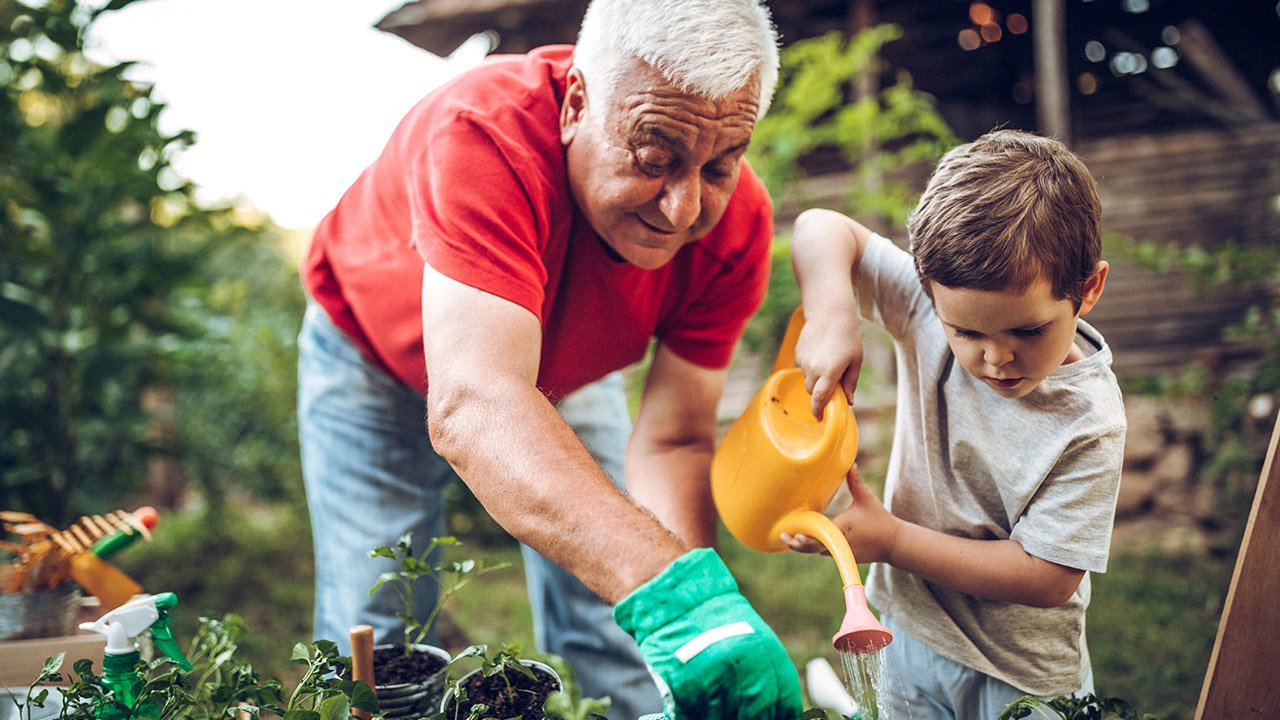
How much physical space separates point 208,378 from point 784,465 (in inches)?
117

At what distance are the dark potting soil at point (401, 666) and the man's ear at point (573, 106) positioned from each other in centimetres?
73

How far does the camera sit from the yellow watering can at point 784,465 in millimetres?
1059

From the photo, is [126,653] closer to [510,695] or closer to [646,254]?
[510,695]

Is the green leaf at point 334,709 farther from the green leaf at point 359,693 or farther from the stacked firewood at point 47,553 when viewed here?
the stacked firewood at point 47,553

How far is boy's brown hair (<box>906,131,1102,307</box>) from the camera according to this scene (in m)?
1.00

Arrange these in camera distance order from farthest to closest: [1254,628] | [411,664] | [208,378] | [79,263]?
1. [208,378]
2. [79,263]
3. [411,664]
4. [1254,628]

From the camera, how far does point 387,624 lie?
155 centimetres

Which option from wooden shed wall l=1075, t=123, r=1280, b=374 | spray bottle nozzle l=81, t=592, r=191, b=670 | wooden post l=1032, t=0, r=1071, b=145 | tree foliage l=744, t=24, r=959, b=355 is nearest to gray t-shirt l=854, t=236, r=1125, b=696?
spray bottle nozzle l=81, t=592, r=191, b=670

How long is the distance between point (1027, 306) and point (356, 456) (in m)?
1.20

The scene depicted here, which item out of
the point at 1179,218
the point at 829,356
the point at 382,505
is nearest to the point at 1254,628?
the point at 829,356

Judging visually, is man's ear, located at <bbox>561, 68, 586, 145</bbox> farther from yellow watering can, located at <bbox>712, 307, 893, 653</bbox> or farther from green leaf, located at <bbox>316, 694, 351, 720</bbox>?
green leaf, located at <bbox>316, 694, 351, 720</bbox>

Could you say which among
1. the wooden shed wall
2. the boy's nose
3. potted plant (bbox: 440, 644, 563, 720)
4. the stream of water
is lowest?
the wooden shed wall

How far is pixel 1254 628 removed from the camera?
902mm

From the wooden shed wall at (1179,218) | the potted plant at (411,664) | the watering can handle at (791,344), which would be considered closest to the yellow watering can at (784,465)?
the watering can handle at (791,344)
